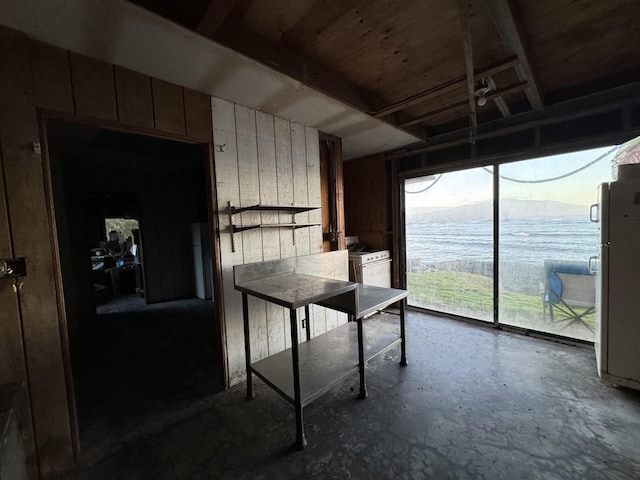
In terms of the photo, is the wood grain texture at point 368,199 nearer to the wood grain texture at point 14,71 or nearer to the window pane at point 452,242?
the window pane at point 452,242

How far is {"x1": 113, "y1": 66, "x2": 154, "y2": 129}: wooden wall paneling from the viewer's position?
1.62m

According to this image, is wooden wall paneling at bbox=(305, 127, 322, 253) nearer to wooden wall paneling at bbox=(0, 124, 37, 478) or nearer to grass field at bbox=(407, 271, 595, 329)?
grass field at bbox=(407, 271, 595, 329)

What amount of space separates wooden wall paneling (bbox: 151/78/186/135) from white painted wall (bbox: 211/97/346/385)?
0.26m

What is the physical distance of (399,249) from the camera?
3.97 meters

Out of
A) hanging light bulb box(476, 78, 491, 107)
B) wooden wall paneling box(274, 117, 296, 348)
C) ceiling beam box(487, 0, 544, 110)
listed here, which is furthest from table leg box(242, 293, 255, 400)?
hanging light bulb box(476, 78, 491, 107)

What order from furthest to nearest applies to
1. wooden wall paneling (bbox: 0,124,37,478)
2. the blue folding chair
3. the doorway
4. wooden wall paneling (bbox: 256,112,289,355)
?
the blue folding chair → wooden wall paneling (bbox: 256,112,289,355) → the doorway → wooden wall paneling (bbox: 0,124,37,478)

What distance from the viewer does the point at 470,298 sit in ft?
11.1

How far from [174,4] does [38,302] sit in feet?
5.79

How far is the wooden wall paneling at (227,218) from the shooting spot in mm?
2080

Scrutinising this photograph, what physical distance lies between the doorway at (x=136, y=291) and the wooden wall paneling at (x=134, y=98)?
0.44 m

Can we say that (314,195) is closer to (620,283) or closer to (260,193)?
(260,193)

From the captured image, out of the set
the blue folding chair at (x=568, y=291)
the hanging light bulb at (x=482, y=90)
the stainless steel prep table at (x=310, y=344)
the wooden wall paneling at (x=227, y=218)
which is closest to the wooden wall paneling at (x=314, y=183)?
the stainless steel prep table at (x=310, y=344)

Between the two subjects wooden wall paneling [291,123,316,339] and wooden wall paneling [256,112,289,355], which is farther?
wooden wall paneling [291,123,316,339]

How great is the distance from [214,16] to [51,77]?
3.28 feet
